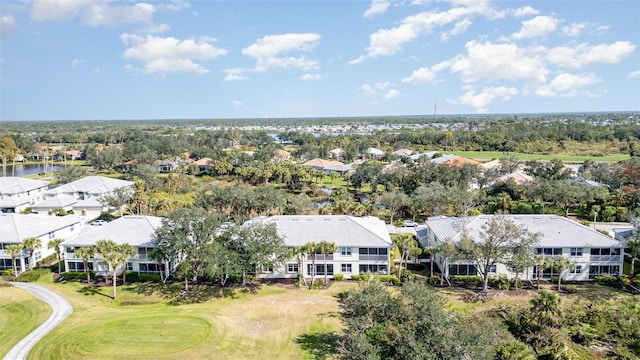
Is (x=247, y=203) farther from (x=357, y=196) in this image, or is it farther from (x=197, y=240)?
(x=357, y=196)

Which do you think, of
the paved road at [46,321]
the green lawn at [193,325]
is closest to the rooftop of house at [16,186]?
the paved road at [46,321]

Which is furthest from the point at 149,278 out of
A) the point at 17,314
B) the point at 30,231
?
the point at 30,231

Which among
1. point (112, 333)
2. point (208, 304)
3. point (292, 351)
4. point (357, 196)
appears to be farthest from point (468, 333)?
point (357, 196)

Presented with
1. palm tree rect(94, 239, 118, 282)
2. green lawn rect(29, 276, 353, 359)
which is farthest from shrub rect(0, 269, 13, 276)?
palm tree rect(94, 239, 118, 282)

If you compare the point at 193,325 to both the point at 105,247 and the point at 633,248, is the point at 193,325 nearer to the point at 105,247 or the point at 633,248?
the point at 105,247

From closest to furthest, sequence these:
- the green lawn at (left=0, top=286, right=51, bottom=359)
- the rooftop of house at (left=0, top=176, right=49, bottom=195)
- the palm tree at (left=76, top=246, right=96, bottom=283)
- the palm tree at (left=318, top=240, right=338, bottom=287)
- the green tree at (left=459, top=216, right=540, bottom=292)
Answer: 1. the green lawn at (left=0, top=286, right=51, bottom=359)
2. the green tree at (left=459, top=216, right=540, bottom=292)
3. the palm tree at (left=76, top=246, right=96, bottom=283)
4. the palm tree at (left=318, top=240, right=338, bottom=287)
5. the rooftop of house at (left=0, top=176, right=49, bottom=195)

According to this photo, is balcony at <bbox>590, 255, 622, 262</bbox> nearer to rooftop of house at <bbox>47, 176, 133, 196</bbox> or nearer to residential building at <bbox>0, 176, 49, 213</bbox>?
rooftop of house at <bbox>47, 176, 133, 196</bbox>

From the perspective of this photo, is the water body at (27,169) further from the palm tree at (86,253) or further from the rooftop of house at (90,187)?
the palm tree at (86,253)
